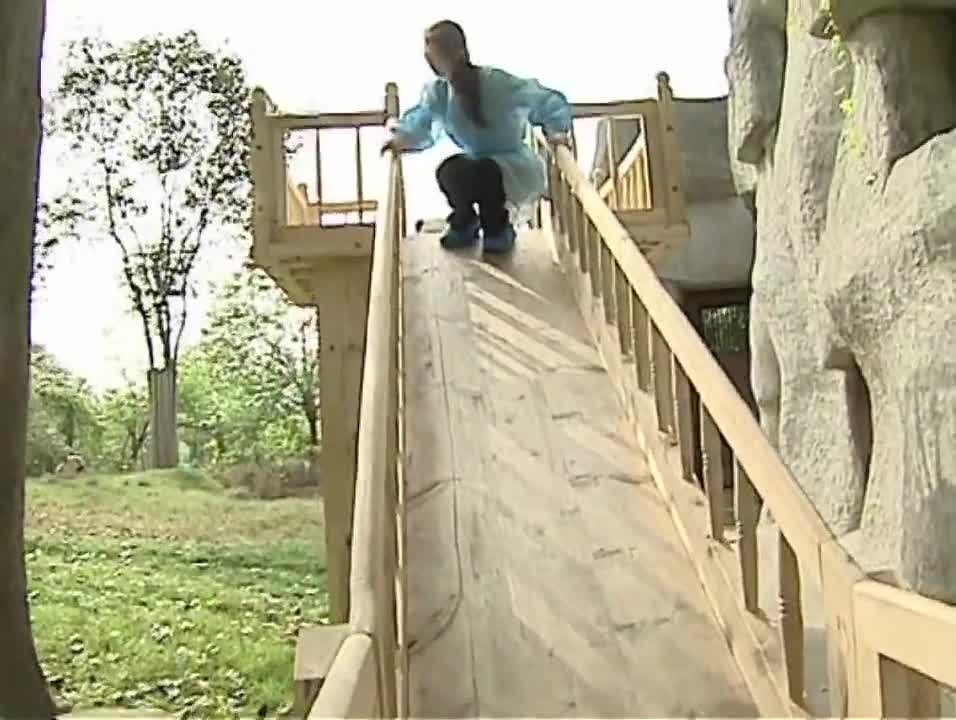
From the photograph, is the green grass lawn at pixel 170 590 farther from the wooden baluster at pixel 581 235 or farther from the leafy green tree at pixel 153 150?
the wooden baluster at pixel 581 235

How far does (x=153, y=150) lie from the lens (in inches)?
379

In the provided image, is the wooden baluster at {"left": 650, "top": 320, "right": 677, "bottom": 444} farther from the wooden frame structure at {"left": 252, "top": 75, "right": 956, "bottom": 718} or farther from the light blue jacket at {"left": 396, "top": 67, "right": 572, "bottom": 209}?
the light blue jacket at {"left": 396, "top": 67, "right": 572, "bottom": 209}

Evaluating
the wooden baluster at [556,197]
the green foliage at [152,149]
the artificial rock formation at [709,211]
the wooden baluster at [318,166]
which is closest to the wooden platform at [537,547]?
the wooden baluster at [556,197]

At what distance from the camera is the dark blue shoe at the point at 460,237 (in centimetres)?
447

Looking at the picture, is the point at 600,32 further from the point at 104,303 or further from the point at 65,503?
the point at 65,503

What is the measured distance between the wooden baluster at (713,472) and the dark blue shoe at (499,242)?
2.05m

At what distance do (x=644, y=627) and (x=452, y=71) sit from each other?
2.40m

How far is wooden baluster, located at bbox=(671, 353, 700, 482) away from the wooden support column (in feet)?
8.33

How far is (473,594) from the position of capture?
2.42 metres

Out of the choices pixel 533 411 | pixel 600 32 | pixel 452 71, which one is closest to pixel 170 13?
pixel 600 32

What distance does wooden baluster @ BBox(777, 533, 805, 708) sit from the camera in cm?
182

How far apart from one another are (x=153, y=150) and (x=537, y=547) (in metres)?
7.65

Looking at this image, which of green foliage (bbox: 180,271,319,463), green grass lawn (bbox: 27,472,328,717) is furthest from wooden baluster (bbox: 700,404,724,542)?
green foliage (bbox: 180,271,319,463)

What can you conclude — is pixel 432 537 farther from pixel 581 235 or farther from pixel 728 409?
pixel 581 235
